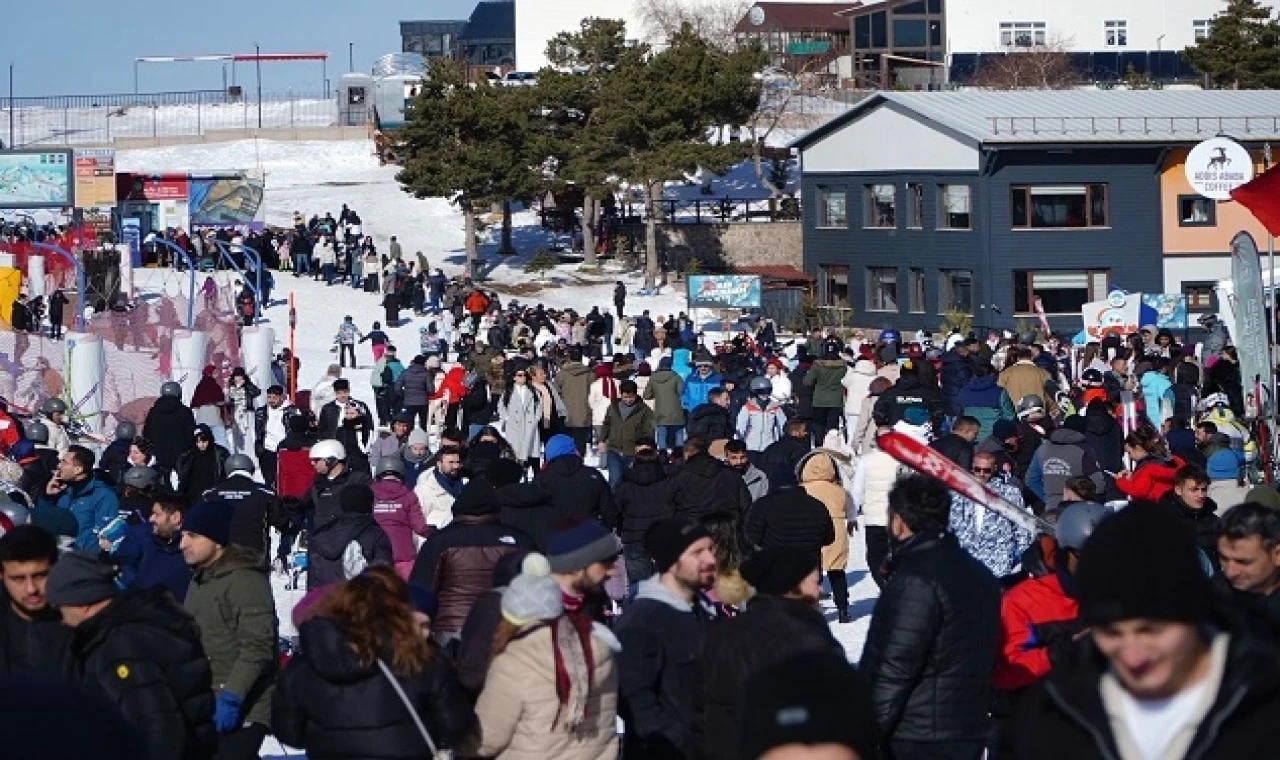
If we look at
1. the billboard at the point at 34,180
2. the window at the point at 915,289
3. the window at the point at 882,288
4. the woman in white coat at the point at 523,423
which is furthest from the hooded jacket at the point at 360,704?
the billboard at the point at 34,180

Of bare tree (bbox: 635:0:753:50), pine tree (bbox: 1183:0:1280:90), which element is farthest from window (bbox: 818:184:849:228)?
bare tree (bbox: 635:0:753:50)

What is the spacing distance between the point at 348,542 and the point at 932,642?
3988mm

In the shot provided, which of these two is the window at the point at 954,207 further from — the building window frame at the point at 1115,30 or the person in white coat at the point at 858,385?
the building window frame at the point at 1115,30

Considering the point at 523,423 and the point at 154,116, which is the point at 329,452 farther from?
the point at 154,116

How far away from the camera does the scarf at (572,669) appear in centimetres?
615

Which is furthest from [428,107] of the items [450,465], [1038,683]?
[1038,683]

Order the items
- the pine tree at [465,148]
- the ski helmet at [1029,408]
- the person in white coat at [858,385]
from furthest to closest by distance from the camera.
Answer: the pine tree at [465,148]
the person in white coat at [858,385]
the ski helmet at [1029,408]

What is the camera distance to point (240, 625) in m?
7.49

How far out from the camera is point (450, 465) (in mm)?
11953

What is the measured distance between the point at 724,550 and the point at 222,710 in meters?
1.94

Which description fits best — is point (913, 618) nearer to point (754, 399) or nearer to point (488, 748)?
point (488, 748)

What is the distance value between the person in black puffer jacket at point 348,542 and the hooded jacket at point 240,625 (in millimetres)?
2104

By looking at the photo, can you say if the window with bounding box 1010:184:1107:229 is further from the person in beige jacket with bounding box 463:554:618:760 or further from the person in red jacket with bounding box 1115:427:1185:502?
the person in beige jacket with bounding box 463:554:618:760

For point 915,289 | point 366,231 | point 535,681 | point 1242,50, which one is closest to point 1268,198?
point 535,681
